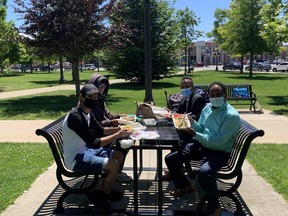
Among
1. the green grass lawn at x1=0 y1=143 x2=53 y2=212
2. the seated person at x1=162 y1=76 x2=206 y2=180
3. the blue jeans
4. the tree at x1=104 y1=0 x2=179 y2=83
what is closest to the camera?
the blue jeans

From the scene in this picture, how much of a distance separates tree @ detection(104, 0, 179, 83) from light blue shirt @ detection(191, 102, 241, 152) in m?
20.9

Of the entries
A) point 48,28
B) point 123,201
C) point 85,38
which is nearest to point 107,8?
point 85,38

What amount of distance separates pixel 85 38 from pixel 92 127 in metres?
11.5

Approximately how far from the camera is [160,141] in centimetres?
422

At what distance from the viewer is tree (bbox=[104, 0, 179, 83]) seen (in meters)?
25.1

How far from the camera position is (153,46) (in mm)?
25281

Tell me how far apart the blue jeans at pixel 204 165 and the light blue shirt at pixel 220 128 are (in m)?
0.12

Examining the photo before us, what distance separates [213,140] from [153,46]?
21775mm

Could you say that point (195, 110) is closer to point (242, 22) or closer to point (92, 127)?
point (92, 127)

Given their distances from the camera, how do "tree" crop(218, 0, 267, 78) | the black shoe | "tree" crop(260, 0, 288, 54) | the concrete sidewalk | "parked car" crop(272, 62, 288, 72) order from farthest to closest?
"parked car" crop(272, 62, 288, 72) < "tree" crop(218, 0, 267, 78) < "tree" crop(260, 0, 288, 54) < the black shoe < the concrete sidewalk

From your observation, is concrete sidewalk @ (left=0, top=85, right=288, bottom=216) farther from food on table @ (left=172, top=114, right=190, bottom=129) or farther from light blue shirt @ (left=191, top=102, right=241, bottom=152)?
food on table @ (left=172, top=114, right=190, bottom=129)

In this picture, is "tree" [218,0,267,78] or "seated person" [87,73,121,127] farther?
"tree" [218,0,267,78]

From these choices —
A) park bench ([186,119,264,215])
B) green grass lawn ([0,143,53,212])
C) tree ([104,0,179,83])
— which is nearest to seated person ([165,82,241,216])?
park bench ([186,119,264,215])

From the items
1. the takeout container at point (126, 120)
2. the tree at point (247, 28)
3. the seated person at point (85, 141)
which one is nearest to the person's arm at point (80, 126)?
the seated person at point (85, 141)
